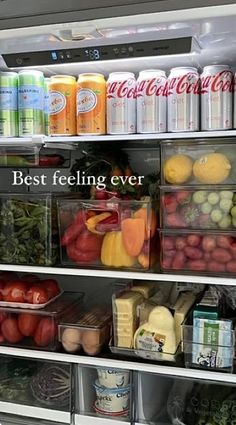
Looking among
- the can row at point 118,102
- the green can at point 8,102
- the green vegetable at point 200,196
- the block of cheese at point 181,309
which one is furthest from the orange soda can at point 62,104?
the block of cheese at point 181,309

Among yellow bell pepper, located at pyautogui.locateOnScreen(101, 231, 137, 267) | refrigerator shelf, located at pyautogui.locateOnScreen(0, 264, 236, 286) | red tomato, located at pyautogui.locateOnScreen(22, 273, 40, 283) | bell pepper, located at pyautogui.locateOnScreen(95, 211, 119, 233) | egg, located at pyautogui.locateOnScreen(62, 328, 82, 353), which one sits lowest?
egg, located at pyautogui.locateOnScreen(62, 328, 82, 353)

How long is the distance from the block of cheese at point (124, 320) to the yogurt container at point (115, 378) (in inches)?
3.8

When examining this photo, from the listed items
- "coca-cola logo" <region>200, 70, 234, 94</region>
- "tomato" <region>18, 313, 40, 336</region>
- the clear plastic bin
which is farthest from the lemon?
"tomato" <region>18, 313, 40, 336</region>

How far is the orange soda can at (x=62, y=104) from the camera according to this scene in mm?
1535

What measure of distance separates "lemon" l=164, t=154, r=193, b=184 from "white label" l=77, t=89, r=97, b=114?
0.97ft

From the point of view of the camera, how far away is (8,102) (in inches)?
62.0

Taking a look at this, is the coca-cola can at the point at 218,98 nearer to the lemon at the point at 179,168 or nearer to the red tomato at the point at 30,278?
the lemon at the point at 179,168

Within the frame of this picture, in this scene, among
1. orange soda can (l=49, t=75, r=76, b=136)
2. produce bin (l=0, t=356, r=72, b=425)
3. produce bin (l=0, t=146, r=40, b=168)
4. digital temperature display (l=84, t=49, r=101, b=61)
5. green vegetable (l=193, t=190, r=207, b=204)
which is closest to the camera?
digital temperature display (l=84, t=49, r=101, b=61)

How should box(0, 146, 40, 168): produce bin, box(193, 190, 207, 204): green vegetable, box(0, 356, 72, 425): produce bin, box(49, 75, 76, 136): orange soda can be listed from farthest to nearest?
box(0, 146, 40, 168): produce bin
box(0, 356, 72, 425): produce bin
box(49, 75, 76, 136): orange soda can
box(193, 190, 207, 204): green vegetable

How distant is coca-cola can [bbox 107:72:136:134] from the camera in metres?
1.48

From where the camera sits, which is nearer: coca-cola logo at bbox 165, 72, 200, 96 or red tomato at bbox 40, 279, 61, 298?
coca-cola logo at bbox 165, 72, 200, 96

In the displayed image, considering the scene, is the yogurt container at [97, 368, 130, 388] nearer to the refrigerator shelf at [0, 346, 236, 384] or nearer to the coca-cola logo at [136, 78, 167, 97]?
the refrigerator shelf at [0, 346, 236, 384]

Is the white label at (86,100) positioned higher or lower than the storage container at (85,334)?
higher

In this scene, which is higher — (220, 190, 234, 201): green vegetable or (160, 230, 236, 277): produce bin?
(220, 190, 234, 201): green vegetable
